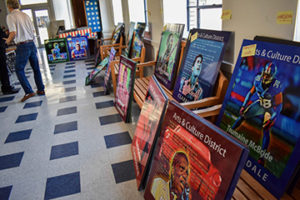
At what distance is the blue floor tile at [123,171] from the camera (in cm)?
219

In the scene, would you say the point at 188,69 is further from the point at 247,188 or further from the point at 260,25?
the point at 247,188

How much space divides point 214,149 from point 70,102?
353 cm

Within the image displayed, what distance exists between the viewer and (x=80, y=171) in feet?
7.71

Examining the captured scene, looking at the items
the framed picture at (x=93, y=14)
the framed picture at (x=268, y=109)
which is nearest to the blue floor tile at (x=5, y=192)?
the framed picture at (x=268, y=109)

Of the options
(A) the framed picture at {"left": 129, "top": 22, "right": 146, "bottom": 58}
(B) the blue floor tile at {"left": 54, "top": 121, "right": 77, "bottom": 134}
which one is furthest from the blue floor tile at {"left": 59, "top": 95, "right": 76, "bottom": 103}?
(A) the framed picture at {"left": 129, "top": 22, "right": 146, "bottom": 58}

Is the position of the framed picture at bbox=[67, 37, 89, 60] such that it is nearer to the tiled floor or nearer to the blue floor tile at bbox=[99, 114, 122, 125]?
the tiled floor

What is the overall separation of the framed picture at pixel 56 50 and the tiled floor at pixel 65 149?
3.00m

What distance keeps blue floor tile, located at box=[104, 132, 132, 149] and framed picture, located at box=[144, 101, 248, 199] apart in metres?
1.05

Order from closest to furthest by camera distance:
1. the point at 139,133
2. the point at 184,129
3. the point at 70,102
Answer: the point at 184,129 < the point at 139,133 < the point at 70,102

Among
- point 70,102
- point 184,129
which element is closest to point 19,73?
point 70,102

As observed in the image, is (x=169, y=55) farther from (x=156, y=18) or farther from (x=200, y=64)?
(x=156, y=18)

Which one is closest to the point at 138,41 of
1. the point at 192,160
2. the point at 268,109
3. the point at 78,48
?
the point at 268,109

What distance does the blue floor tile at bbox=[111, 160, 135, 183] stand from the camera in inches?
86.1

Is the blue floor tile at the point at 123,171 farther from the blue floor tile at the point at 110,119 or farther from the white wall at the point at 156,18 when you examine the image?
the white wall at the point at 156,18
